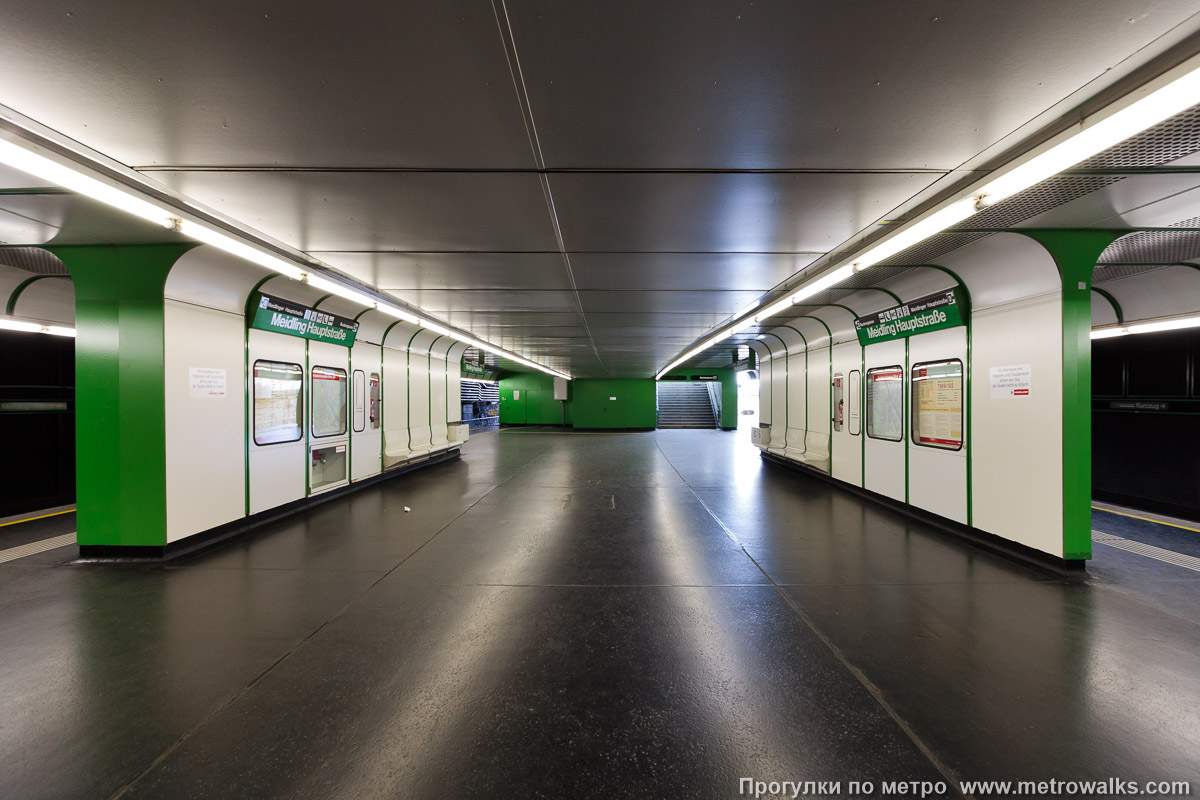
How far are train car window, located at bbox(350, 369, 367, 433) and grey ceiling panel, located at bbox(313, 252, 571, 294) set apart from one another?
282cm

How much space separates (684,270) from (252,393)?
5826 mm

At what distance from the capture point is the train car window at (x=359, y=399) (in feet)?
26.2

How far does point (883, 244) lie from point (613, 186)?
2432mm

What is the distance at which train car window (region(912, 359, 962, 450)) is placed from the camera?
5.38 meters

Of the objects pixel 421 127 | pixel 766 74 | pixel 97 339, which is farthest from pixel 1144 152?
pixel 97 339

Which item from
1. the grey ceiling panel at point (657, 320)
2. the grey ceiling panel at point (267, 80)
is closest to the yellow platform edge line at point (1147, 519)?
the grey ceiling panel at point (657, 320)

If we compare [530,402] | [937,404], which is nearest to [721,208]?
[937,404]

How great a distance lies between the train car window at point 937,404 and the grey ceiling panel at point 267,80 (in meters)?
5.95

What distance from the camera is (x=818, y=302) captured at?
721 cm

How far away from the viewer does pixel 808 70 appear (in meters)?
2.03

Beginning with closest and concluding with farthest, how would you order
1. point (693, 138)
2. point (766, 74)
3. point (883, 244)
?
point (766, 74) → point (693, 138) → point (883, 244)

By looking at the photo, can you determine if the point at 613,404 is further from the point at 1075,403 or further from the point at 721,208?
the point at 721,208

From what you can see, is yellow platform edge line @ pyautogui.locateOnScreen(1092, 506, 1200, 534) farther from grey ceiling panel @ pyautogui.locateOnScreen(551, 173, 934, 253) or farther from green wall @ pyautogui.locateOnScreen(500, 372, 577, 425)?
green wall @ pyautogui.locateOnScreen(500, 372, 577, 425)

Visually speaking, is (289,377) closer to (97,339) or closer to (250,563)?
(97,339)
